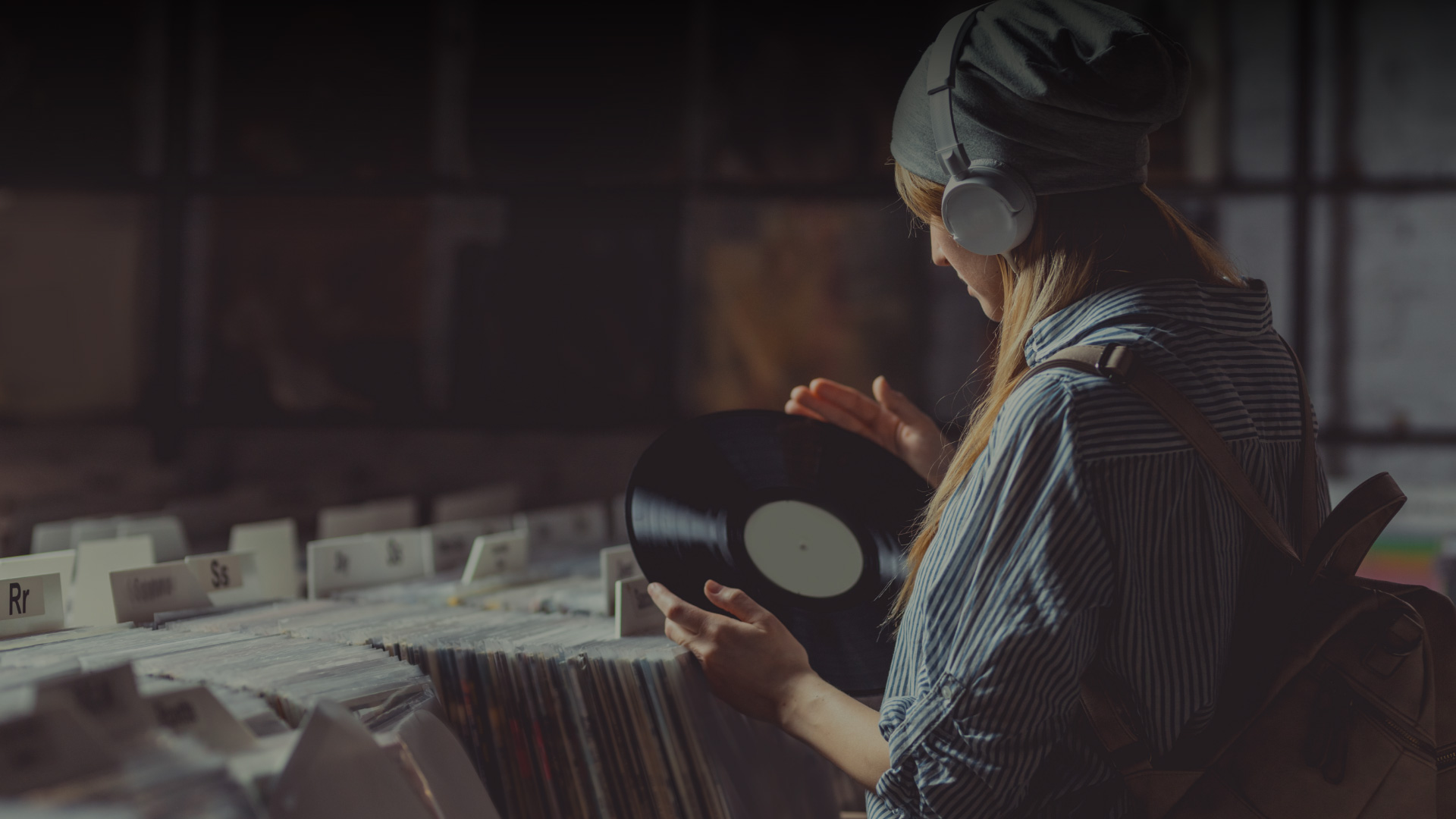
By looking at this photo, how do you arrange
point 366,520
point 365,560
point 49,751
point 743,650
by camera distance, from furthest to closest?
1. point 366,520
2. point 365,560
3. point 743,650
4. point 49,751

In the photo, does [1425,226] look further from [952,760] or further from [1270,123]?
[952,760]

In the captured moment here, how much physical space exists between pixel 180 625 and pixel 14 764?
57cm

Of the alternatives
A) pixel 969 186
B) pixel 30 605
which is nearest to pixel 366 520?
pixel 30 605

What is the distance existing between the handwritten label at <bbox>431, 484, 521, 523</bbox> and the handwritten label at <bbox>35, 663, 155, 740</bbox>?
134 centimetres

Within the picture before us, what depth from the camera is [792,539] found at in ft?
4.05

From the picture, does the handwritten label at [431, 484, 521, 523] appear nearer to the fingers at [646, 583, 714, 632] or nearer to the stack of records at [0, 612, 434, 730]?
the stack of records at [0, 612, 434, 730]

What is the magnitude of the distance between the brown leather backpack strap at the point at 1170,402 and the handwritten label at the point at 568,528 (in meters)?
1.33

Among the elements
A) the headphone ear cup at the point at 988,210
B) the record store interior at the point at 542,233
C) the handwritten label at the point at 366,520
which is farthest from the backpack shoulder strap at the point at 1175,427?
the record store interior at the point at 542,233

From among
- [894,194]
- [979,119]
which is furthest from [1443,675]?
[894,194]

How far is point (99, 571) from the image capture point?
4.20 feet

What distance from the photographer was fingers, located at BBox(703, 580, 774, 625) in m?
1.07

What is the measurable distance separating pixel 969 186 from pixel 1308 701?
1.59 feet

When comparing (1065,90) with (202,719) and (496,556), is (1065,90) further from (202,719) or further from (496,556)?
(496,556)

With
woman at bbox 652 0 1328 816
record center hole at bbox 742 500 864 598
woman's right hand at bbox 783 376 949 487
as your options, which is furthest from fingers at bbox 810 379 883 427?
woman at bbox 652 0 1328 816
